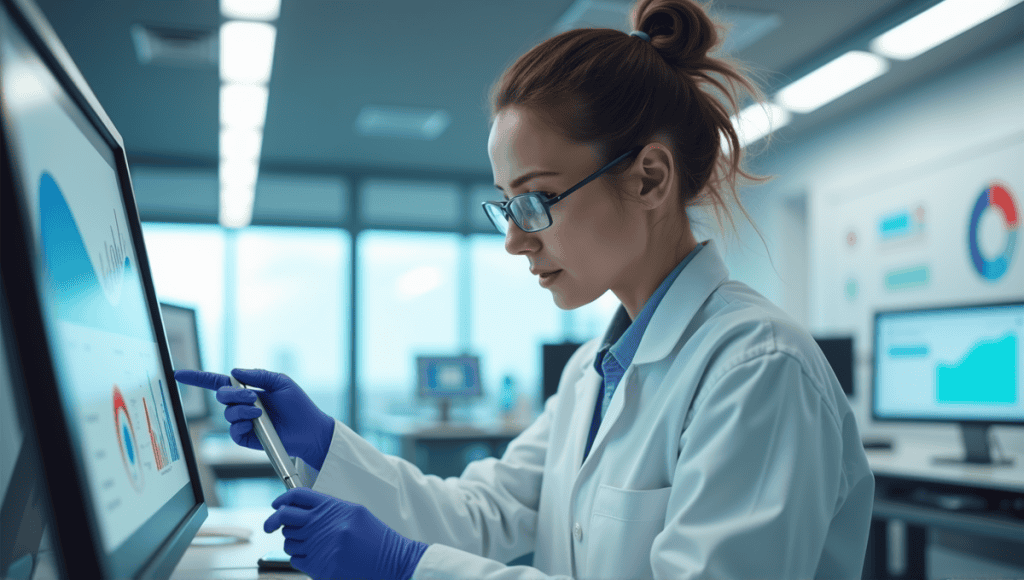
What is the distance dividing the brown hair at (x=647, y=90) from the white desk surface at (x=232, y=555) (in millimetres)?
765

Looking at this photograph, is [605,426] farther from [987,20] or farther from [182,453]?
[987,20]

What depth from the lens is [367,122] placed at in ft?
18.6

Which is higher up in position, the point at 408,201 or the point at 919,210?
the point at 408,201

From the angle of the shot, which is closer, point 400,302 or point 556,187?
point 556,187

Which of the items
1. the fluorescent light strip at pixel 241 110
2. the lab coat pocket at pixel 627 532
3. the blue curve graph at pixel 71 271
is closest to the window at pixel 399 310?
the fluorescent light strip at pixel 241 110

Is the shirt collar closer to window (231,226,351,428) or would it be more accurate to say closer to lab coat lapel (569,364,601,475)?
lab coat lapel (569,364,601,475)

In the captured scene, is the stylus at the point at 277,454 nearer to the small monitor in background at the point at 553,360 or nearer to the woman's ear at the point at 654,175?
the woman's ear at the point at 654,175

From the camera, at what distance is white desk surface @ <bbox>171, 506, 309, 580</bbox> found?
3.27ft

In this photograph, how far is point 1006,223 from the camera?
13.0ft

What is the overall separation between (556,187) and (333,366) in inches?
240

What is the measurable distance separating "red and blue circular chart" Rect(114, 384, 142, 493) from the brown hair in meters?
0.71

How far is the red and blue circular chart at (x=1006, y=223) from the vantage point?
3.93 metres

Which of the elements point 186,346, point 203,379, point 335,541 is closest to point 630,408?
point 335,541

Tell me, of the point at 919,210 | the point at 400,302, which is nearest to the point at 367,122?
the point at 400,302
